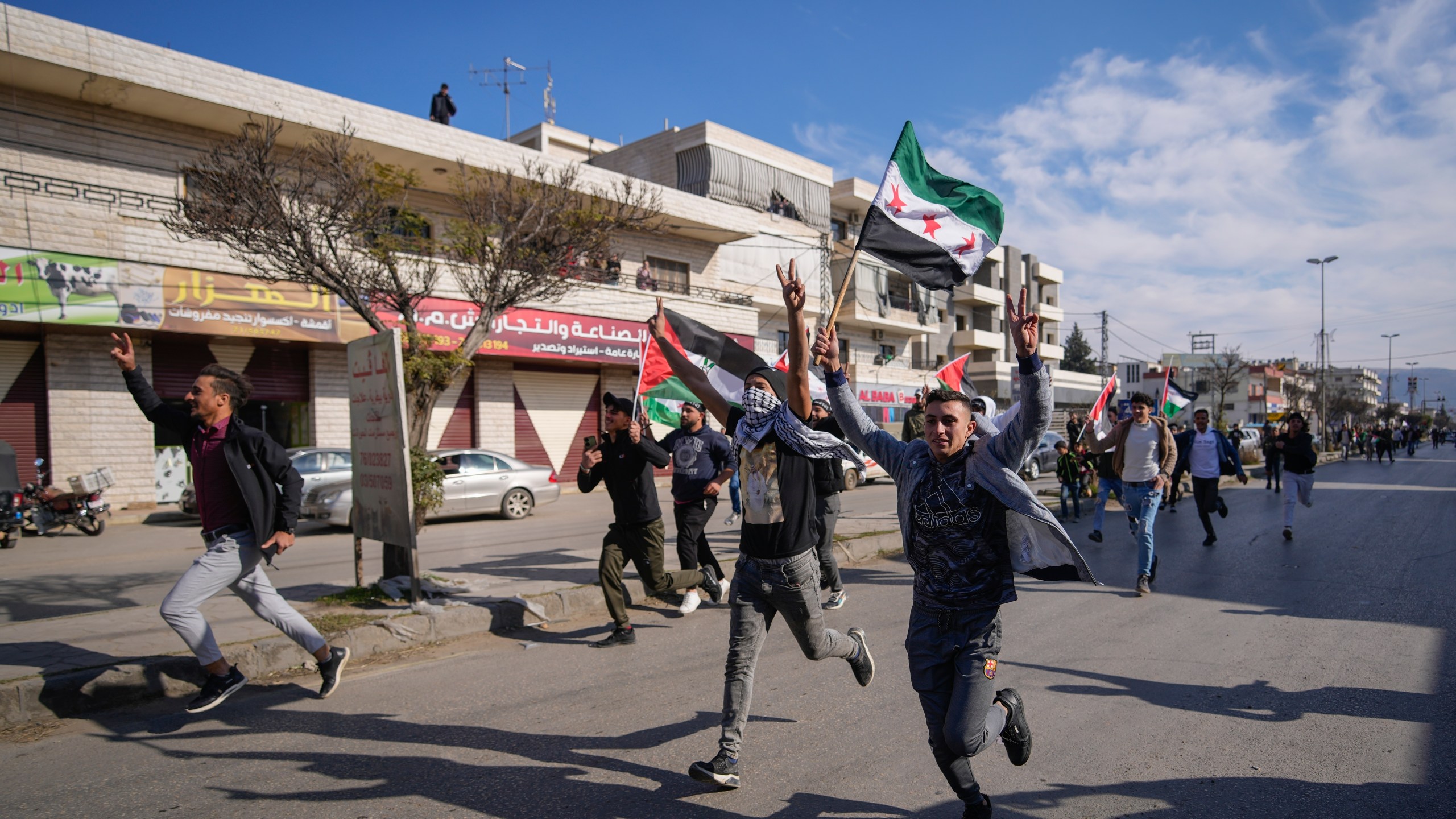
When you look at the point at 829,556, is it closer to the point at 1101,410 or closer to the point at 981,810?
the point at 981,810

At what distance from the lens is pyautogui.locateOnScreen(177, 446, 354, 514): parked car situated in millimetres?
14930

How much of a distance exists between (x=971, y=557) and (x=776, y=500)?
106cm

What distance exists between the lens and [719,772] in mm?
3570

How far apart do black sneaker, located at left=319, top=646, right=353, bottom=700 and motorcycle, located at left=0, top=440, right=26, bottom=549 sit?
36.3ft

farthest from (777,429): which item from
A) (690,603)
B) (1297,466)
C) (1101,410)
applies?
(1297,466)

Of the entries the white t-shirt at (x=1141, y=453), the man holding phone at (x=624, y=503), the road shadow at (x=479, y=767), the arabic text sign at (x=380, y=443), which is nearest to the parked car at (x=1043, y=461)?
the white t-shirt at (x=1141, y=453)

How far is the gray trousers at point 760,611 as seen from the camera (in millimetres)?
3766

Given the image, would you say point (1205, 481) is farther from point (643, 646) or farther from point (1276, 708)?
point (643, 646)

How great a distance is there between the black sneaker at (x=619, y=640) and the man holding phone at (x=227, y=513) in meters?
1.85

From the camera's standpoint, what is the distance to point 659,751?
13.3 ft

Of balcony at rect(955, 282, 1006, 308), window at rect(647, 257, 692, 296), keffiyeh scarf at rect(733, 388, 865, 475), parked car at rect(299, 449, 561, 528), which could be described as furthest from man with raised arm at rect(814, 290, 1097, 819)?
balcony at rect(955, 282, 1006, 308)

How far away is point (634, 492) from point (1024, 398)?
3.67 metres

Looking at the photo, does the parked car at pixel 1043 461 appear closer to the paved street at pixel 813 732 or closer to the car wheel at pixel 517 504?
the car wheel at pixel 517 504

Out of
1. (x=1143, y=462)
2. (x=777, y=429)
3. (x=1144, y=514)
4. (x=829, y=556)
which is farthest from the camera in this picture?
(x=1143, y=462)
